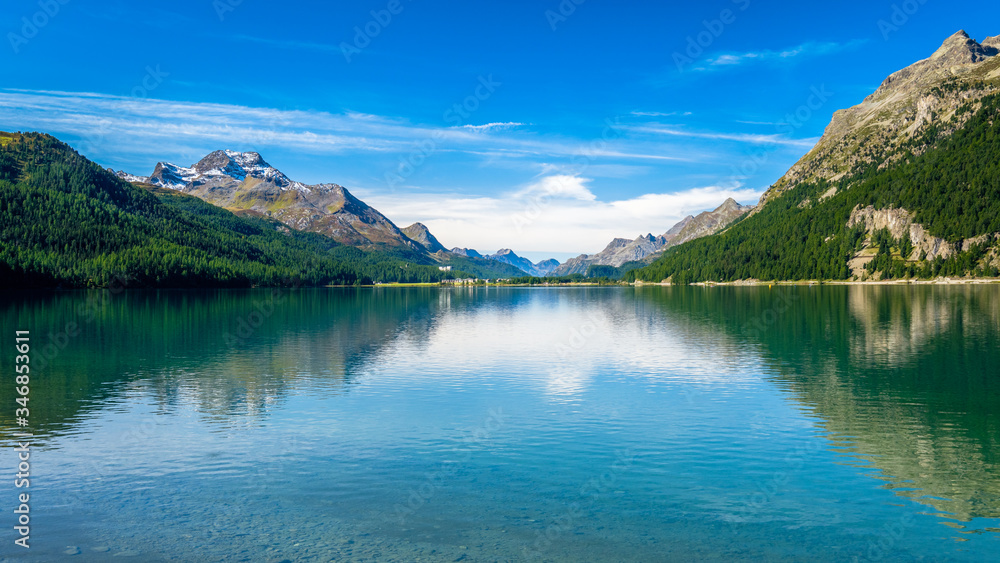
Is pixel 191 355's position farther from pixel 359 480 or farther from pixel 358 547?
pixel 358 547

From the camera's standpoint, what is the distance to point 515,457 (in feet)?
83.3

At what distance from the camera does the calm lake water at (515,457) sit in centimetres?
1714

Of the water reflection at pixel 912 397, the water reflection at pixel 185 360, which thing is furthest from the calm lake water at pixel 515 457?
the water reflection at pixel 185 360

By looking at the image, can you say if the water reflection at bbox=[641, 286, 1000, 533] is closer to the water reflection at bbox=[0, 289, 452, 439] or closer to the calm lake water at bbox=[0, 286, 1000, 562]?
the calm lake water at bbox=[0, 286, 1000, 562]

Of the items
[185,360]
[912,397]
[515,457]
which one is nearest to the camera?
[515,457]

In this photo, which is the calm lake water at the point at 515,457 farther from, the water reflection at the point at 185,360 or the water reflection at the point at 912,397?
the water reflection at the point at 185,360

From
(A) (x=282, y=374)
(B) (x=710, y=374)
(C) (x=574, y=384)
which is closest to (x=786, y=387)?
(B) (x=710, y=374)

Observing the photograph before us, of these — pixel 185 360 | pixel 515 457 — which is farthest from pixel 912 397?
pixel 185 360

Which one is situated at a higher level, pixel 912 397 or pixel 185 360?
pixel 185 360

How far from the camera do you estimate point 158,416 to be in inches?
1286

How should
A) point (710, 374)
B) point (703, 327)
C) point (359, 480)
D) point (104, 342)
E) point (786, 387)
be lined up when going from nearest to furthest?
point (359, 480)
point (786, 387)
point (710, 374)
point (104, 342)
point (703, 327)

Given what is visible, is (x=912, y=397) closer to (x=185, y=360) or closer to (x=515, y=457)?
(x=515, y=457)

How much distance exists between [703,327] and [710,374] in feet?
129

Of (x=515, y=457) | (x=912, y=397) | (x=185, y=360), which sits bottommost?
(x=515, y=457)
